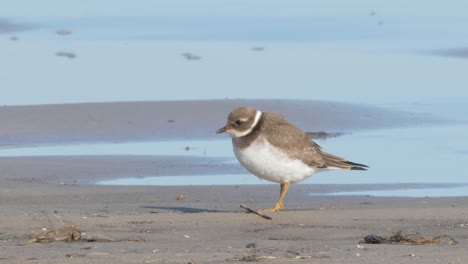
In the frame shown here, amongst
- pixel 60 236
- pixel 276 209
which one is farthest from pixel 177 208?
pixel 60 236

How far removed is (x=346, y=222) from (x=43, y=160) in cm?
467

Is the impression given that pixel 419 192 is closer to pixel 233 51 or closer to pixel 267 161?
pixel 267 161

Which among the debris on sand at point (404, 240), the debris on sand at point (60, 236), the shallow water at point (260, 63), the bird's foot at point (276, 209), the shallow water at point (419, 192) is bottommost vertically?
the debris on sand at point (60, 236)

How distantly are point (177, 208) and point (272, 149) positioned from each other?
3.07 ft

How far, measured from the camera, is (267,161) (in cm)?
835

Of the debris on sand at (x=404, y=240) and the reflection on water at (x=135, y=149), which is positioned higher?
the reflection on water at (x=135, y=149)

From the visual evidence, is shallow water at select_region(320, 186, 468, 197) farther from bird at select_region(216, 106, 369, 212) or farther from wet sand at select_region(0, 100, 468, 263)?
bird at select_region(216, 106, 369, 212)

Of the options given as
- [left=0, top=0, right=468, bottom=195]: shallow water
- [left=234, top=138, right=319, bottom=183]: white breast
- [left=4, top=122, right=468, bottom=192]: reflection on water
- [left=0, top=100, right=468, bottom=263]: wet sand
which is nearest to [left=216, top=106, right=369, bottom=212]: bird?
[left=234, top=138, right=319, bottom=183]: white breast

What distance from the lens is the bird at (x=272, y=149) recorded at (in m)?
8.34

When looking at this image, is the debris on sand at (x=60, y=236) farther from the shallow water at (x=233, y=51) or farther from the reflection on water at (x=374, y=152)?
Result: the shallow water at (x=233, y=51)

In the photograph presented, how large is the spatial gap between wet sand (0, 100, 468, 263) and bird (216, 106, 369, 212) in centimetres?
32

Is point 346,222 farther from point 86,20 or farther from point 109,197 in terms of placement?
point 86,20

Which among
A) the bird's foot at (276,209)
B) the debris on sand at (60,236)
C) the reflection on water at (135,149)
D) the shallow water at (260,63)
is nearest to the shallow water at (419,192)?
the shallow water at (260,63)

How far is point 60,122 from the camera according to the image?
1396 cm
